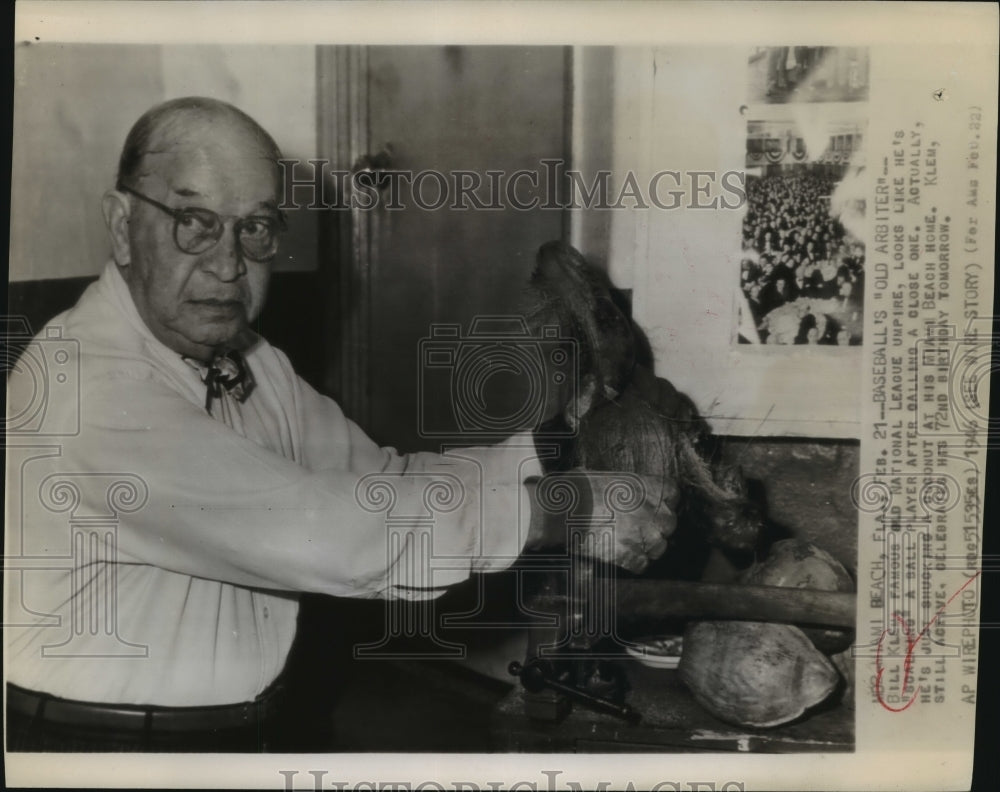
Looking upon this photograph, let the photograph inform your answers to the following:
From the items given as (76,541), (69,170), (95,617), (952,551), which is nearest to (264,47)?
(69,170)

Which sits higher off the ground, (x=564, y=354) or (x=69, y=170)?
(x=69, y=170)

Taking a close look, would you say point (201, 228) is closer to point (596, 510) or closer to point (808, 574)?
point (596, 510)

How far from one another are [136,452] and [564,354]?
917mm

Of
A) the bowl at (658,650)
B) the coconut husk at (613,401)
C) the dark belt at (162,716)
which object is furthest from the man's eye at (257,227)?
the bowl at (658,650)

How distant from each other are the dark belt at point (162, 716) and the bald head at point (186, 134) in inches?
43.5

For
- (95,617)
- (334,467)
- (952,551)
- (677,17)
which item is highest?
(677,17)

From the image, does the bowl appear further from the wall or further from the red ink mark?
the wall

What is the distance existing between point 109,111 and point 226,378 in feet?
2.02

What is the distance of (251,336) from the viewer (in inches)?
90.9

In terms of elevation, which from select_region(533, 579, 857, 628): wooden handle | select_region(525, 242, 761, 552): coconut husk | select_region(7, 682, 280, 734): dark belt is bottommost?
select_region(7, 682, 280, 734): dark belt

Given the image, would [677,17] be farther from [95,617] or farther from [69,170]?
[95,617]

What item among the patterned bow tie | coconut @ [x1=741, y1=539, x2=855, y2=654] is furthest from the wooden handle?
the patterned bow tie

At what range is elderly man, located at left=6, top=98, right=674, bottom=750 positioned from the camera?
2260mm

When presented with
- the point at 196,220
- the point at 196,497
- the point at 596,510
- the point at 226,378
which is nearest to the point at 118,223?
the point at 196,220
